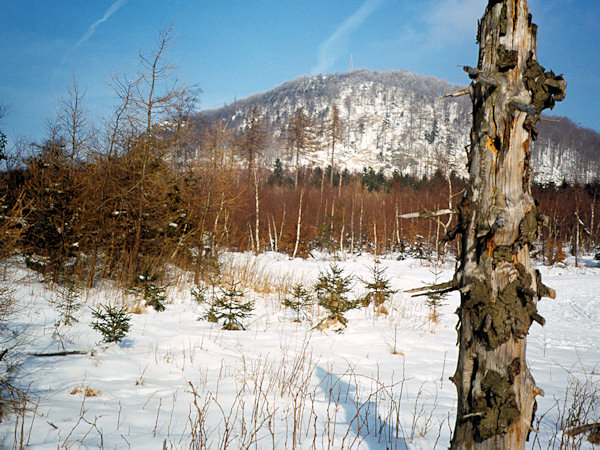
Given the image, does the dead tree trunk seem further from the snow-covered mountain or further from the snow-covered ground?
the snow-covered mountain

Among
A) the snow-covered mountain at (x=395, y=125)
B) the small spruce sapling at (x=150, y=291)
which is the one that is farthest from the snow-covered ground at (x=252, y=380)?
the snow-covered mountain at (x=395, y=125)

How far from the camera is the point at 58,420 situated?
8.95 feet

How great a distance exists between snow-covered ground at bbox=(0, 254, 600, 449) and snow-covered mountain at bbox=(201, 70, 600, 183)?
56363mm

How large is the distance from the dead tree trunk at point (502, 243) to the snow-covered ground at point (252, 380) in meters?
0.90

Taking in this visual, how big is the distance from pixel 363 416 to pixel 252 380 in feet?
4.63

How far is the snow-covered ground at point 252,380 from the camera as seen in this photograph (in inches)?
107

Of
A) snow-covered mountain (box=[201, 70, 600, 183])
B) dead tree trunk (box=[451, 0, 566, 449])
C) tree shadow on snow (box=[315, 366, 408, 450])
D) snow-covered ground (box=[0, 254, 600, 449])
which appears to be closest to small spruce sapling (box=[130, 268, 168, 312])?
snow-covered ground (box=[0, 254, 600, 449])

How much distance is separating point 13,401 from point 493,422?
3.69m

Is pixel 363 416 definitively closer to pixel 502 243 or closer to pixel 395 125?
pixel 502 243

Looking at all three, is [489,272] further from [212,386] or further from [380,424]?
[212,386]

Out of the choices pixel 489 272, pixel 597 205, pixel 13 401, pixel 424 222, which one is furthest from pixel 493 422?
pixel 597 205

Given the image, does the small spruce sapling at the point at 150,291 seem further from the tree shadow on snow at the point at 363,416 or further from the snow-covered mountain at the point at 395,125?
the snow-covered mountain at the point at 395,125

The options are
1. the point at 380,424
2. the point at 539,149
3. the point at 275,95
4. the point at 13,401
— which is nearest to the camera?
the point at 13,401

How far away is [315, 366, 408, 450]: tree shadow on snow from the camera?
285cm
